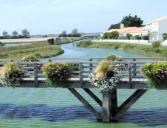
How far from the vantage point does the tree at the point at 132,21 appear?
167 m

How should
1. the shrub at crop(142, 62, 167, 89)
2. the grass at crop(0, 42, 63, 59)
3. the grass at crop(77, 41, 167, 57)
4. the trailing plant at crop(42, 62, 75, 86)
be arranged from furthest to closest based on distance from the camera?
the grass at crop(0, 42, 63, 59) < the grass at crop(77, 41, 167, 57) < the trailing plant at crop(42, 62, 75, 86) < the shrub at crop(142, 62, 167, 89)

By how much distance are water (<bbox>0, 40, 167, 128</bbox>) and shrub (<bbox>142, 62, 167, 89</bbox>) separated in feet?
7.45

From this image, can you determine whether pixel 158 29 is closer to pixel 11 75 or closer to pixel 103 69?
pixel 11 75

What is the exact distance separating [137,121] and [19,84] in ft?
19.1

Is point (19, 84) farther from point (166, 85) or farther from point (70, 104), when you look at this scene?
point (166, 85)

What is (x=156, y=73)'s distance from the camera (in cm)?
1488

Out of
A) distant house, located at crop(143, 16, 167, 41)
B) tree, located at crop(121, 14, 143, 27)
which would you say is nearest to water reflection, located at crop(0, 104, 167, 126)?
distant house, located at crop(143, 16, 167, 41)

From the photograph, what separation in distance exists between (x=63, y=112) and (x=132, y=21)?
154 metres

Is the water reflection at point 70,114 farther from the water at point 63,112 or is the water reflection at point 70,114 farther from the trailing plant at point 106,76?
the trailing plant at point 106,76

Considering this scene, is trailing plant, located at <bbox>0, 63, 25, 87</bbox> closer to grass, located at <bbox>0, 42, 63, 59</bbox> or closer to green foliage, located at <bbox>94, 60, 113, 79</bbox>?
Result: green foliage, located at <bbox>94, 60, 113, 79</bbox>

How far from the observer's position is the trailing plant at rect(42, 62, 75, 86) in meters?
16.0

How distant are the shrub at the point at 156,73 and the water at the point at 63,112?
2.27 m

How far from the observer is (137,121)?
17.0 m

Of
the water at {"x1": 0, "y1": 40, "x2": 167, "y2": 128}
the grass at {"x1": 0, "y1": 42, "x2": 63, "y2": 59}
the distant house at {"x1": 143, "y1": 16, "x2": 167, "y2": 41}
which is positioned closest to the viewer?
the water at {"x1": 0, "y1": 40, "x2": 167, "y2": 128}
